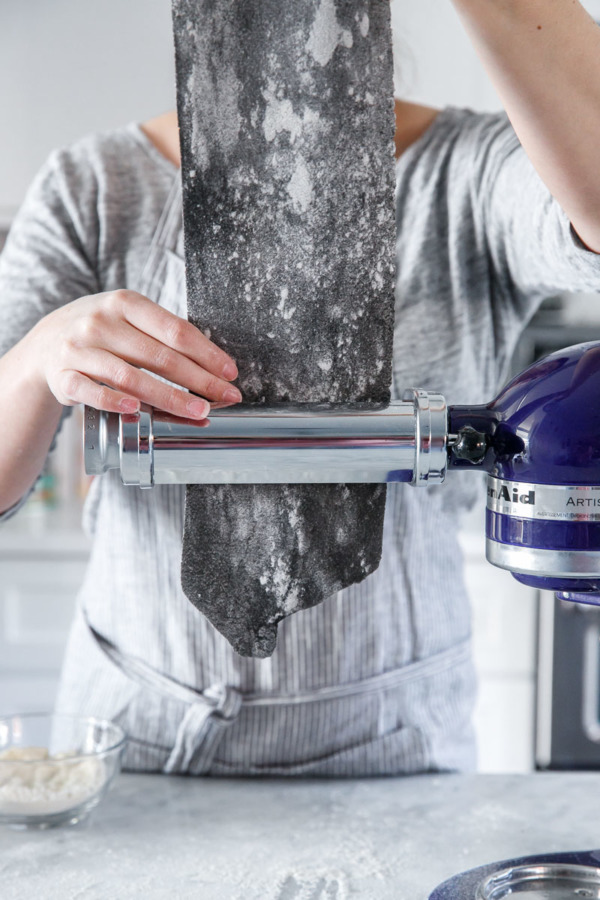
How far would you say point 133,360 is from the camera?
0.58 metres

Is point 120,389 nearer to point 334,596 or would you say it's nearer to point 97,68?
point 334,596

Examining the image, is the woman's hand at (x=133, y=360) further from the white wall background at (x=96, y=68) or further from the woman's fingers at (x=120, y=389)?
the white wall background at (x=96, y=68)

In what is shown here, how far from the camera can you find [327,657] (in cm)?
87

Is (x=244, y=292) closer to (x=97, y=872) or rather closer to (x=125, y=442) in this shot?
(x=125, y=442)

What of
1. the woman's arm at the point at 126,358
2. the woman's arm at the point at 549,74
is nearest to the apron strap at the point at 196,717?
the woman's arm at the point at 126,358

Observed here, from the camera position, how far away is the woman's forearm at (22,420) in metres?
0.67

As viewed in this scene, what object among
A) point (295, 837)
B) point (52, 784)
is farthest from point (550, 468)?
point (52, 784)

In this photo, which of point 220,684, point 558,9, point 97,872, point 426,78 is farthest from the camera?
point 426,78

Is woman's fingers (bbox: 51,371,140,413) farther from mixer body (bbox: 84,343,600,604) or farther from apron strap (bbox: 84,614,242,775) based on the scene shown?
apron strap (bbox: 84,614,242,775)

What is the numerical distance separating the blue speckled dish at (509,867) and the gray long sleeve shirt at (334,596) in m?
0.24

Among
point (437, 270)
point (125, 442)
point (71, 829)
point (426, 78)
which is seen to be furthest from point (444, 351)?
point (426, 78)

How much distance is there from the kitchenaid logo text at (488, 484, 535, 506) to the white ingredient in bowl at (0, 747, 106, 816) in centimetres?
40

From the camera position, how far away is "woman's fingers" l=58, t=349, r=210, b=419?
52 cm

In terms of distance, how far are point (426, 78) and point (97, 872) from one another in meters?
1.75
